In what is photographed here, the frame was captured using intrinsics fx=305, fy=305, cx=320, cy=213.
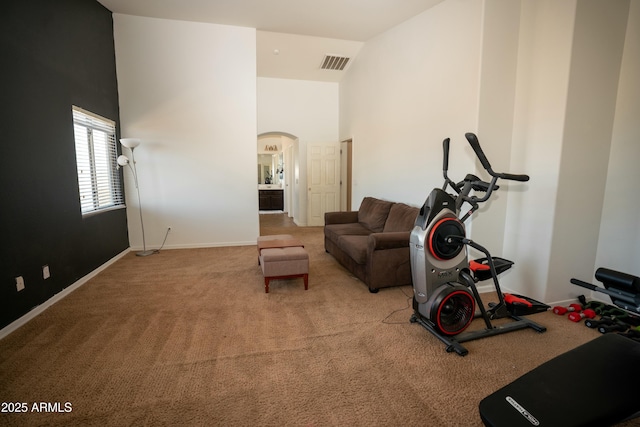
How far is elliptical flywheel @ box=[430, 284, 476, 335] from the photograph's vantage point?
7.40 ft

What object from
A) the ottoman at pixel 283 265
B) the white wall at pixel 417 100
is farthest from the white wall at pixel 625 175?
the ottoman at pixel 283 265

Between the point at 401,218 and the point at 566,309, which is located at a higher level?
the point at 401,218

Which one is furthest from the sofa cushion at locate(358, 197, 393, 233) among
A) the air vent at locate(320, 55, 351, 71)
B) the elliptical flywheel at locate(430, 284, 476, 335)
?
the air vent at locate(320, 55, 351, 71)

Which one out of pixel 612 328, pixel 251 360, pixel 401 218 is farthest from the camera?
pixel 401 218

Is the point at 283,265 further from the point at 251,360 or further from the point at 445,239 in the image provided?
the point at 445,239

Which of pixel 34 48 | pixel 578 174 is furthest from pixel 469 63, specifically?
pixel 34 48

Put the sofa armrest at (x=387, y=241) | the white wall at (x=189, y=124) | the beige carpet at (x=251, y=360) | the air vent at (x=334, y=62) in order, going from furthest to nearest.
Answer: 1. the air vent at (x=334, y=62)
2. the white wall at (x=189, y=124)
3. the sofa armrest at (x=387, y=241)
4. the beige carpet at (x=251, y=360)

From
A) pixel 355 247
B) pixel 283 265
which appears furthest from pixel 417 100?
pixel 283 265

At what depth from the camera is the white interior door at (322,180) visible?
738 centimetres

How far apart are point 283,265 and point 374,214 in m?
1.82

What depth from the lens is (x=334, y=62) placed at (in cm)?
634

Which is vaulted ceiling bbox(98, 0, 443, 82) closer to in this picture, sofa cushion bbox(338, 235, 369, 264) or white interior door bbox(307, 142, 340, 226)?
white interior door bbox(307, 142, 340, 226)

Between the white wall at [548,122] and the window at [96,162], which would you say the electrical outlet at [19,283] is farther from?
the white wall at [548,122]

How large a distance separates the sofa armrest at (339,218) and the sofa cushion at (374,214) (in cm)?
13
